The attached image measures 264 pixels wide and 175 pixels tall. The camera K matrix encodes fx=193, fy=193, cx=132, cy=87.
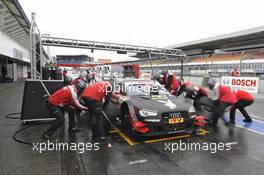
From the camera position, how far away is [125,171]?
308cm

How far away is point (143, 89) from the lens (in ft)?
18.2

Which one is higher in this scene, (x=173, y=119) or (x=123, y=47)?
(x=123, y=47)

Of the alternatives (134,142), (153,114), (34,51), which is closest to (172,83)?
(153,114)

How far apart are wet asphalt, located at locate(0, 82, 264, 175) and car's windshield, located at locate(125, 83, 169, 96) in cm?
133

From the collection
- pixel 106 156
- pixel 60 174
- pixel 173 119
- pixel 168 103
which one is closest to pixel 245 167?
pixel 173 119

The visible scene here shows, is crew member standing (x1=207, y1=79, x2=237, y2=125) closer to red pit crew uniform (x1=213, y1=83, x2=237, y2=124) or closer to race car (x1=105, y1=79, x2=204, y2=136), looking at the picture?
red pit crew uniform (x1=213, y1=83, x2=237, y2=124)

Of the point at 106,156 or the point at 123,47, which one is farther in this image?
the point at 123,47

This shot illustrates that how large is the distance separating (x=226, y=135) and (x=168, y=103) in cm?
173

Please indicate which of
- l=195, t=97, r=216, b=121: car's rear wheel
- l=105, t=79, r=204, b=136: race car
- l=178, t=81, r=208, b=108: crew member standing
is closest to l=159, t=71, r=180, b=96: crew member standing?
l=178, t=81, r=208, b=108: crew member standing

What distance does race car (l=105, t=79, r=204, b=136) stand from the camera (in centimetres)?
413

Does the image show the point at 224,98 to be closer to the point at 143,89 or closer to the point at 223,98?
the point at 223,98

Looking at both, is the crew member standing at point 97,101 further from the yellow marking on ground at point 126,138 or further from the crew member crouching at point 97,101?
the yellow marking on ground at point 126,138

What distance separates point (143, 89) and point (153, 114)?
59.8 inches

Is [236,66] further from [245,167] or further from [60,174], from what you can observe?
[60,174]
